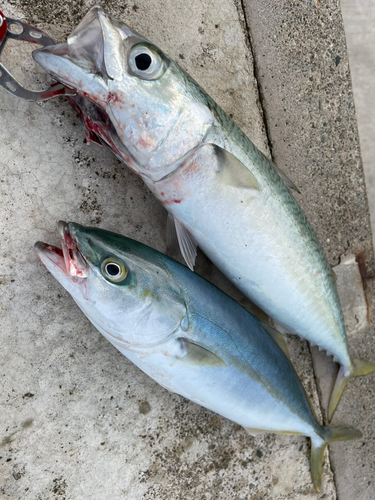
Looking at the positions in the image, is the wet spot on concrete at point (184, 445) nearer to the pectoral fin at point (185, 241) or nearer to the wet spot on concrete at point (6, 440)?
the wet spot on concrete at point (6, 440)

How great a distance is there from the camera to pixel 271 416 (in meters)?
1.94

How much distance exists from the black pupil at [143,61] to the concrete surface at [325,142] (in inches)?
39.1

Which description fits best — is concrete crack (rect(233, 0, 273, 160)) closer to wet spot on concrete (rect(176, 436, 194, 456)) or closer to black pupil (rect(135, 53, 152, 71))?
black pupil (rect(135, 53, 152, 71))

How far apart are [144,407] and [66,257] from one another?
0.91m

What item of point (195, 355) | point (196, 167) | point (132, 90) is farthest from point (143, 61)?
point (195, 355)

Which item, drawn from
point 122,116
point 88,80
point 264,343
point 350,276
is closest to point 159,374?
point 264,343

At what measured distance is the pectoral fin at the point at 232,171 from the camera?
1.64 metres

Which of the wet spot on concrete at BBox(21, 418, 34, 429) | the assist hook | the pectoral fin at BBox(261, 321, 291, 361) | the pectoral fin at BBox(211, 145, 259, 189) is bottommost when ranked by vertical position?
the pectoral fin at BBox(261, 321, 291, 361)

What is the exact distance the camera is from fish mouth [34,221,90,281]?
5.07 ft

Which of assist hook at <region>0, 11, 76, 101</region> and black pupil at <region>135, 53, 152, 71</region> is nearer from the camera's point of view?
black pupil at <region>135, 53, 152, 71</region>

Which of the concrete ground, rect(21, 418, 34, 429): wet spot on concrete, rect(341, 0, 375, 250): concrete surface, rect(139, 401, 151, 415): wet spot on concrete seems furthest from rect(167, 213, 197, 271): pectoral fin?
rect(341, 0, 375, 250): concrete surface

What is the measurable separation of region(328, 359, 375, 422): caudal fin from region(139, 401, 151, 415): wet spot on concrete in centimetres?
109

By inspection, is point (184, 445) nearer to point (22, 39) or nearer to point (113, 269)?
point (113, 269)

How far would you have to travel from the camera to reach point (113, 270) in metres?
1.57
